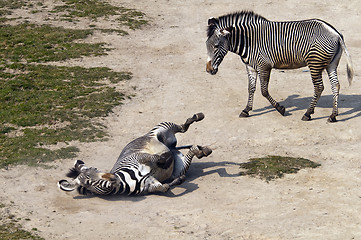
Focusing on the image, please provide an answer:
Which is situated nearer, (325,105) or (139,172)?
(139,172)

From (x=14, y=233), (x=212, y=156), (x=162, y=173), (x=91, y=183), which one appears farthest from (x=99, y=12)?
(x=14, y=233)

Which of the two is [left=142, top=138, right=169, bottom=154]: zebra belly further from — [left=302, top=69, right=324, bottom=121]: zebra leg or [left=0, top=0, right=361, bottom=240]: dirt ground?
[left=302, top=69, right=324, bottom=121]: zebra leg

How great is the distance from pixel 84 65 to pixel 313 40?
7.53 m

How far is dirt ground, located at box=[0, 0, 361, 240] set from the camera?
10953 mm

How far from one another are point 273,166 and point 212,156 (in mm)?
1610

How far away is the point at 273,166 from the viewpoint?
1330 centimetres

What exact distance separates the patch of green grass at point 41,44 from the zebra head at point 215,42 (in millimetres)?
5742

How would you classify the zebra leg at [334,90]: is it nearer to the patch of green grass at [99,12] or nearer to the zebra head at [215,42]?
the zebra head at [215,42]

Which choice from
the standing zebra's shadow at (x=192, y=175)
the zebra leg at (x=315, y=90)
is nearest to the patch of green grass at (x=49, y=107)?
the standing zebra's shadow at (x=192, y=175)

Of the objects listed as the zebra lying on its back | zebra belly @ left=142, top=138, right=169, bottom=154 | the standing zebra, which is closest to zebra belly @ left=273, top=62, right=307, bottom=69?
the standing zebra

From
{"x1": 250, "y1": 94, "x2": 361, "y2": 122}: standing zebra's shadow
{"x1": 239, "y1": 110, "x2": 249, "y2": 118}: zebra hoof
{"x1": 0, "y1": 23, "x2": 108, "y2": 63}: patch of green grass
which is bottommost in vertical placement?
{"x1": 0, "y1": 23, "x2": 108, "y2": 63}: patch of green grass

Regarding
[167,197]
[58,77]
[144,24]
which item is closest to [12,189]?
[167,197]

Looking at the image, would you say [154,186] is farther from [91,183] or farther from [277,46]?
[277,46]

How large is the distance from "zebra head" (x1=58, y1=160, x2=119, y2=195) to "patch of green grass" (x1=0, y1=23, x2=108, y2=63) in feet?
29.0
